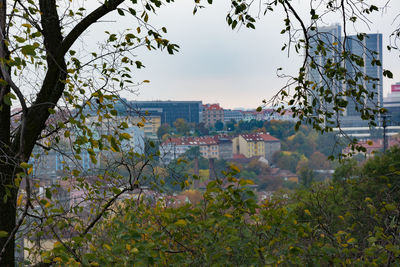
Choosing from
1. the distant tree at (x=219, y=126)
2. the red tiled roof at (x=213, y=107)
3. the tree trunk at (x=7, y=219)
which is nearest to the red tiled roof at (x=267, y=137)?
the distant tree at (x=219, y=126)

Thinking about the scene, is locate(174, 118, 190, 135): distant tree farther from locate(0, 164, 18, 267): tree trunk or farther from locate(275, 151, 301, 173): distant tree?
locate(0, 164, 18, 267): tree trunk

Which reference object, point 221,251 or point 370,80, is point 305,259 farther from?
point 370,80

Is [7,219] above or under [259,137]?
above

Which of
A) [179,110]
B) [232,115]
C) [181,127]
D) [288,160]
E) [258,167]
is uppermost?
[179,110]

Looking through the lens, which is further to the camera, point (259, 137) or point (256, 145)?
point (256, 145)

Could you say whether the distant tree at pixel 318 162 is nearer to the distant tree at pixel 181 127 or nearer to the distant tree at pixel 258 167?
the distant tree at pixel 258 167

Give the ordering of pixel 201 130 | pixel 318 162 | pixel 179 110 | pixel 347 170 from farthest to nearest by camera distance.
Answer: pixel 179 110, pixel 201 130, pixel 318 162, pixel 347 170

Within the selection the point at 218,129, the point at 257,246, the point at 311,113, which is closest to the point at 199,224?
the point at 257,246

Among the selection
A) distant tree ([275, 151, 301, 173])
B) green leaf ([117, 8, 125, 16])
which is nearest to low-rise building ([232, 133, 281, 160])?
distant tree ([275, 151, 301, 173])

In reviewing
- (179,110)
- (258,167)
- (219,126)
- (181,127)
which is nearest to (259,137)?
(258,167)

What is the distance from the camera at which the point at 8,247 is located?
261 cm

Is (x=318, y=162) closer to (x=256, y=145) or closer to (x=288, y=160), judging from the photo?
(x=288, y=160)

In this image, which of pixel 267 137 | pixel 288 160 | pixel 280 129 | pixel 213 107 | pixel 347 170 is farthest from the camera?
pixel 213 107

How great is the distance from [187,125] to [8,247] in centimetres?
7593
